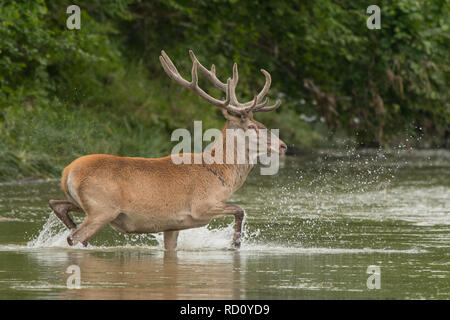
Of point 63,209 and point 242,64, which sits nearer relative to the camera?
point 63,209

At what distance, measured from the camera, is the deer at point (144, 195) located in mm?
10906

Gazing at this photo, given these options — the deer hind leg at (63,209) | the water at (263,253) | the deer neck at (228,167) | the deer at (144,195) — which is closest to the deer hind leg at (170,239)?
the deer at (144,195)

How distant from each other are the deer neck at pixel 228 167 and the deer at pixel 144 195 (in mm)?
11

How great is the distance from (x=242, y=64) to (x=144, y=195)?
62.6 ft

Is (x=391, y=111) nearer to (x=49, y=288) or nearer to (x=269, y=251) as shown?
(x=269, y=251)

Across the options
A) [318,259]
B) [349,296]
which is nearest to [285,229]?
[318,259]

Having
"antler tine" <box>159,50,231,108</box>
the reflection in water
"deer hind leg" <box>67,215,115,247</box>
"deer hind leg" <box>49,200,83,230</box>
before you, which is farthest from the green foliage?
the reflection in water

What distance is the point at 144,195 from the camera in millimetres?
11070

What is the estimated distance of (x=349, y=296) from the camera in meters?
8.27

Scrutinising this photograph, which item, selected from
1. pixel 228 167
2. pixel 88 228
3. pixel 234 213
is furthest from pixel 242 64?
pixel 88 228

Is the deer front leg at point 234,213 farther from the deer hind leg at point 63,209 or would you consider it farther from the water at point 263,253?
the deer hind leg at point 63,209

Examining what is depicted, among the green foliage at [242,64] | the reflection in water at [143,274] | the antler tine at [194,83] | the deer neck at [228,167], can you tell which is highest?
the green foliage at [242,64]

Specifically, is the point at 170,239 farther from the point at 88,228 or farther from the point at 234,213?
the point at 88,228
